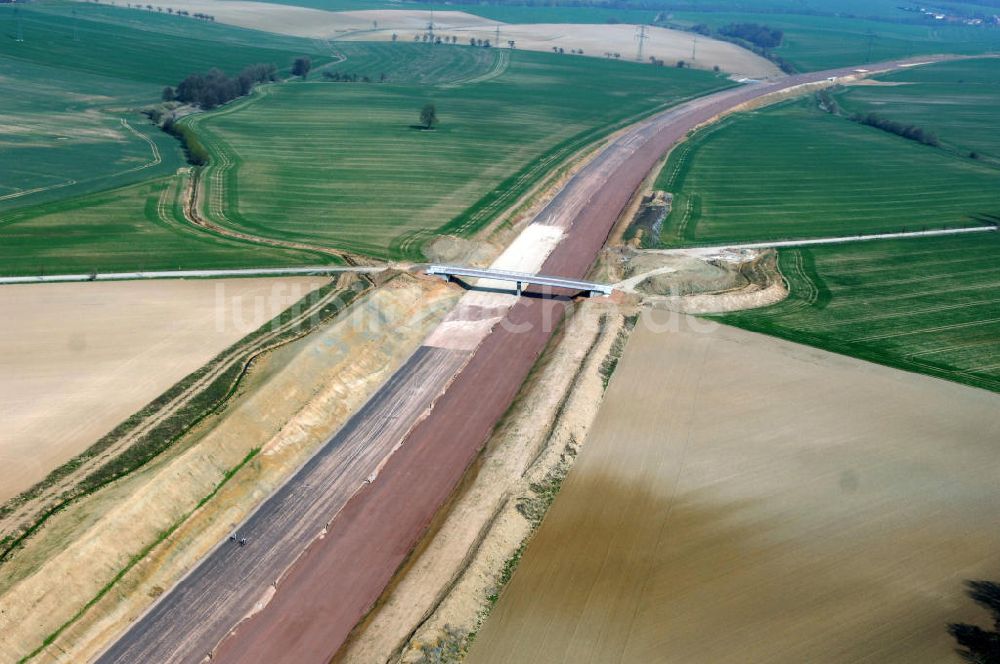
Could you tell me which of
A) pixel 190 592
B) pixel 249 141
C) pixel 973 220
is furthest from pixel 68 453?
pixel 973 220

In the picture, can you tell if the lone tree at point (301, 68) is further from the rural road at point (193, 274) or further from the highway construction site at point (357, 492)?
the highway construction site at point (357, 492)

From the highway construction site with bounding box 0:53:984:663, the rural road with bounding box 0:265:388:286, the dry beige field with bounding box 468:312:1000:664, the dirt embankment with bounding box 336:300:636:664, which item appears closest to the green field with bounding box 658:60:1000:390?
the dry beige field with bounding box 468:312:1000:664

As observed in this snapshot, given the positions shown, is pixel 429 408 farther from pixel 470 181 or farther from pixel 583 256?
pixel 470 181

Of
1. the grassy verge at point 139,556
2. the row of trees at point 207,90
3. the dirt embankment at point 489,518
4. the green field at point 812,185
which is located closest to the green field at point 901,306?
the green field at point 812,185

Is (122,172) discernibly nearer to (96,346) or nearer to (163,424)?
(96,346)

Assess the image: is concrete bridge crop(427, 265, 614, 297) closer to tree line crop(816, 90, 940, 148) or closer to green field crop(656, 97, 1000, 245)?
green field crop(656, 97, 1000, 245)

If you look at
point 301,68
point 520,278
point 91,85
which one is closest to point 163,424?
point 520,278
